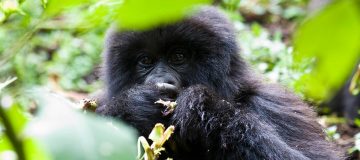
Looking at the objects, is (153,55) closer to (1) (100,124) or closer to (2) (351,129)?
(2) (351,129)

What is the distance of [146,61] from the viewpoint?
329 centimetres

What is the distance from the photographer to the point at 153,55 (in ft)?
10.9

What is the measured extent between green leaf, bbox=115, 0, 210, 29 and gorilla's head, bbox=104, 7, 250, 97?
2549 millimetres

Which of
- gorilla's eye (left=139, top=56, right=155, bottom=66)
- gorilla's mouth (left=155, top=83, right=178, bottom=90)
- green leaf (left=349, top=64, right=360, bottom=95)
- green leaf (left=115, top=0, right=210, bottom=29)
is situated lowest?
green leaf (left=349, top=64, right=360, bottom=95)

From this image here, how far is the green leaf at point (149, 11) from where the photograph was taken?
48cm

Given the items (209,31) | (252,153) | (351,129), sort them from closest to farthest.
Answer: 1. (252,153)
2. (209,31)
3. (351,129)

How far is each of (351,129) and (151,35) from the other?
2065mm

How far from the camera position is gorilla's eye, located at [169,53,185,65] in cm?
324

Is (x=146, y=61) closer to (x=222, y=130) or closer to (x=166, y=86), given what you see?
(x=166, y=86)

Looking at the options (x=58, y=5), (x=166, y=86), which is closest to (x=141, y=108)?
(x=166, y=86)

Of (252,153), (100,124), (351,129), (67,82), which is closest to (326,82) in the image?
(100,124)

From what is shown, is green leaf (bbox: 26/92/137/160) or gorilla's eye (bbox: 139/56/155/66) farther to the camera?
gorilla's eye (bbox: 139/56/155/66)

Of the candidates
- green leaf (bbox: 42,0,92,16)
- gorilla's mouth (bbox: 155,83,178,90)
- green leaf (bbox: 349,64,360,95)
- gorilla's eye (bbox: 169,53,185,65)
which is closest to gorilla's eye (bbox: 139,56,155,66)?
gorilla's eye (bbox: 169,53,185,65)

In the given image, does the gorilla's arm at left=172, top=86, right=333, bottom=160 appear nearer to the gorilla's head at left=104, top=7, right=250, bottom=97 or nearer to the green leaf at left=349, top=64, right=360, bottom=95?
the gorilla's head at left=104, top=7, right=250, bottom=97
